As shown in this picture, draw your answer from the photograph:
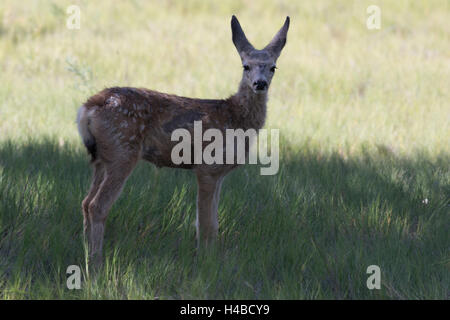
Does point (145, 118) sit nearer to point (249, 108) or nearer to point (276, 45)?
point (249, 108)

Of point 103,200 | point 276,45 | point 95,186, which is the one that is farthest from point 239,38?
point 103,200

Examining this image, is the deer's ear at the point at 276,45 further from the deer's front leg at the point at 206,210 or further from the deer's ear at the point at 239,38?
the deer's front leg at the point at 206,210

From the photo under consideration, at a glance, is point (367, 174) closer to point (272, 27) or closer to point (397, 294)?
point (397, 294)

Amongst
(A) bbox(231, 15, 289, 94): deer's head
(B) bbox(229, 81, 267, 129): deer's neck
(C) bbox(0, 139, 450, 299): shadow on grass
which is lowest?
(C) bbox(0, 139, 450, 299): shadow on grass

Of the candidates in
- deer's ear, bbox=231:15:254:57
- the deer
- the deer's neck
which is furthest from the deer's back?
deer's ear, bbox=231:15:254:57

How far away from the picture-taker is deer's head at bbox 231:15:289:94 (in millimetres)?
5113

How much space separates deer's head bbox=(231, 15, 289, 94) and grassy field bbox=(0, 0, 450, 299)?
1062 mm

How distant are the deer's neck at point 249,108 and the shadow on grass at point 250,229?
0.68m

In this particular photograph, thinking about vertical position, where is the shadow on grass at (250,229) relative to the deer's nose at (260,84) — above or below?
below

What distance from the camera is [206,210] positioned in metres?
5.00

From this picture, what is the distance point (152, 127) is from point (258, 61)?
1.02 metres

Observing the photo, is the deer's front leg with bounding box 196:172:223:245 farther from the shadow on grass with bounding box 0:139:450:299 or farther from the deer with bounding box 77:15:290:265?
the shadow on grass with bounding box 0:139:450:299

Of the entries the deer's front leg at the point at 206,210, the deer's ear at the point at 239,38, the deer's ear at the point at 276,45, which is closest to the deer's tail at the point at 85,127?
the deer's front leg at the point at 206,210

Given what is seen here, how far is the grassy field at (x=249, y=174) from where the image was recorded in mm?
4457
